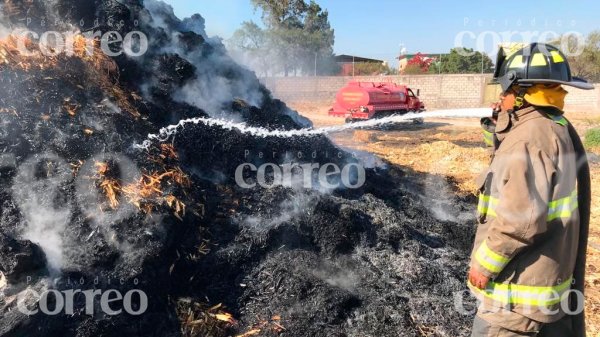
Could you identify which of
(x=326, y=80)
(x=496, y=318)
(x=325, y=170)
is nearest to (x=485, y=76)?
(x=326, y=80)

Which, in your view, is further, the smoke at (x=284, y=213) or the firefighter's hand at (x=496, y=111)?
the smoke at (x=284, y=213)

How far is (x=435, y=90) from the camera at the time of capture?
2544cm

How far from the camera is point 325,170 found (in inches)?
240

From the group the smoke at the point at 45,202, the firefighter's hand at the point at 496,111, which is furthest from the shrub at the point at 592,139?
the smoke at the point at 45,202

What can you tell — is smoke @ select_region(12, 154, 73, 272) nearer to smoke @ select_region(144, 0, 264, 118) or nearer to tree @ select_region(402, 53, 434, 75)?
smoke @ select_region(144, 0, 264, 118)

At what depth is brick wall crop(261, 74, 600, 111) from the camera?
21.4 metres

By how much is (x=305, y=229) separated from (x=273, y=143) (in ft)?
5.70

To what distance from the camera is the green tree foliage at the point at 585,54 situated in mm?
25516

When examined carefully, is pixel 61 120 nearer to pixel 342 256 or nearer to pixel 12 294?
pixel 12 294

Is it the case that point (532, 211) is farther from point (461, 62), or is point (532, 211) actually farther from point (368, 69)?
point (461, 62)

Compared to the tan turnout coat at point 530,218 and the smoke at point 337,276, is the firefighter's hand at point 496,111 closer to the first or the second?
the tan turnout coat at point 530,218

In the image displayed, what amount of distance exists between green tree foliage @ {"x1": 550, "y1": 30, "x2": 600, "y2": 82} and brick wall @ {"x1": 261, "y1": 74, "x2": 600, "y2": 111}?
16.9 ft

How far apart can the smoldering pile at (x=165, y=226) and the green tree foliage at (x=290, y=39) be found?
2524cm

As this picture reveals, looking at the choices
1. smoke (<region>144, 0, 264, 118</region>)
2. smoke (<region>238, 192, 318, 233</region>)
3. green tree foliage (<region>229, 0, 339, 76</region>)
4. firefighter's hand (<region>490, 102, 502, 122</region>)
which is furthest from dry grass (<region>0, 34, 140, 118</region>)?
green tree foliage (<region>229, 0, 339, 76</region>)
